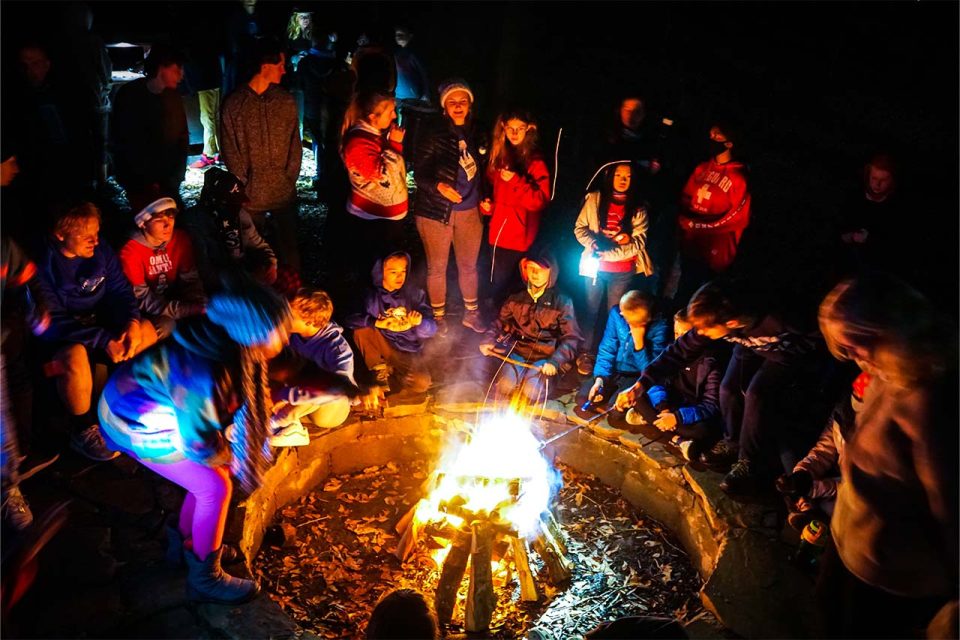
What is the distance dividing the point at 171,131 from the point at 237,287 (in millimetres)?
4638

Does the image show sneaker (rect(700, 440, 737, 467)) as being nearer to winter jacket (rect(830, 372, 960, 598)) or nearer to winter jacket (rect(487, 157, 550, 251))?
winter jacket (rect(830, 372, 960, 598))

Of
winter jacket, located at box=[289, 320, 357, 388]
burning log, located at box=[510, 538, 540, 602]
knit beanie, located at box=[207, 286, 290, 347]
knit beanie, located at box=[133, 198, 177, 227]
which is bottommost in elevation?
burning log, located at box=[510, 538, 540, 602]

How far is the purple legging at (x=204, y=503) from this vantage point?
12.8 feet

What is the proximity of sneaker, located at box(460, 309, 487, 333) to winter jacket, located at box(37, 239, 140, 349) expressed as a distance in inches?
123

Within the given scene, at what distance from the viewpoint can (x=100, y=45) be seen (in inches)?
351

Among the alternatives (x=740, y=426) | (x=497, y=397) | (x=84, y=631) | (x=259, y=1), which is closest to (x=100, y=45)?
(x=259, y=1)

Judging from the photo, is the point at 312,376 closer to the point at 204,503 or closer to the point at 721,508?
the point at 204,503

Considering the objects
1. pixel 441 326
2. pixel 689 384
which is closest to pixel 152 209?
pixel 441 326

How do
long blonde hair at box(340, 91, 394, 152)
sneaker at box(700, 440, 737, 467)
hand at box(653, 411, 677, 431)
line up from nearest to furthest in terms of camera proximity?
sneaker at box(700, 440, 737, 467)
hand at box(653, 411, 677, 431)
long blonde hair at box(340, 91, 394, 152)

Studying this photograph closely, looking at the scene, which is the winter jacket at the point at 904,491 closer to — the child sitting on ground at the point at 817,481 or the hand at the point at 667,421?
the child sitting on ground at the point at 817,481

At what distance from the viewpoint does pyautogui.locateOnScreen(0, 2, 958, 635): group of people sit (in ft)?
10.6

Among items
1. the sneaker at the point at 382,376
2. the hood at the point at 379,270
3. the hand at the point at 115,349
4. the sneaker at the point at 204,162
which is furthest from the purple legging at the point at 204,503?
the sneaker at the point at 204,162

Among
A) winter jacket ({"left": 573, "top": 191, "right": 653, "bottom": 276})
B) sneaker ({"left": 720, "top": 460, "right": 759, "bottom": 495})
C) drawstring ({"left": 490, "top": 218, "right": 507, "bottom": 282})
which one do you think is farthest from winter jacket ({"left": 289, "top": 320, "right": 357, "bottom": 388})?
sneaker ({"left": 720, "top": 460, "right": 759, "bottom": 495})

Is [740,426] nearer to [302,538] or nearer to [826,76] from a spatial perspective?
[302,538]
